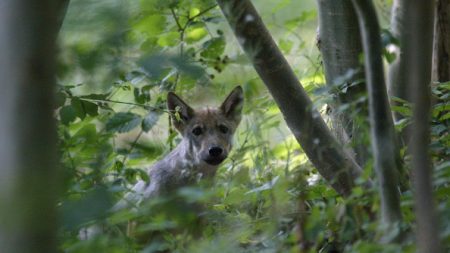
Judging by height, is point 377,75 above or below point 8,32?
below

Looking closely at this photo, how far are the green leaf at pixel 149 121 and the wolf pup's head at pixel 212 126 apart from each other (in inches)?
44.1

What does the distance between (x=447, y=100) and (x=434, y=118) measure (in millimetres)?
156

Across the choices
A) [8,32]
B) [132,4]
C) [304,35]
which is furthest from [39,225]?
[304,35]

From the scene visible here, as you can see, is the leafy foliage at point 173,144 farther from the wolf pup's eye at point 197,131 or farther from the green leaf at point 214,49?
the wolf pup's eye at point 197,131

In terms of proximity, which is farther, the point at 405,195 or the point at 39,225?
the point at 405,195

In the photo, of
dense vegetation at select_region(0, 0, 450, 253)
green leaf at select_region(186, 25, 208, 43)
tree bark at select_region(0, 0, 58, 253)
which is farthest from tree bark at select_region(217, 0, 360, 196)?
tree bark at select_region(0, 0, 58, 253)

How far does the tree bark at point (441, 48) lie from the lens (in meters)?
7.02

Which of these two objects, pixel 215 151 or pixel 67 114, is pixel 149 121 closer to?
pixel 215 151

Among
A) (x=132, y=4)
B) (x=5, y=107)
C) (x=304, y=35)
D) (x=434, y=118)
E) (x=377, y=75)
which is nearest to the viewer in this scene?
(x=5, y=107)

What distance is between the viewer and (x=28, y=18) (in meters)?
1.56

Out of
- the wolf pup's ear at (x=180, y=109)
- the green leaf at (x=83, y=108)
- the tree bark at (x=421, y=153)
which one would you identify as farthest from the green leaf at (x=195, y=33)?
the tree bark at (x=421, y=153)

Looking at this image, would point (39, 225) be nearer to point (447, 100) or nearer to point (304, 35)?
point (447, 100)

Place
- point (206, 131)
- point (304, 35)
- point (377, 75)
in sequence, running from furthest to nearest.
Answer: point (304, 35) → point (206, 131) → point (377, 75)

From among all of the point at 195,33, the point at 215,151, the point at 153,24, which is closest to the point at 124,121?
the point at 153,24
